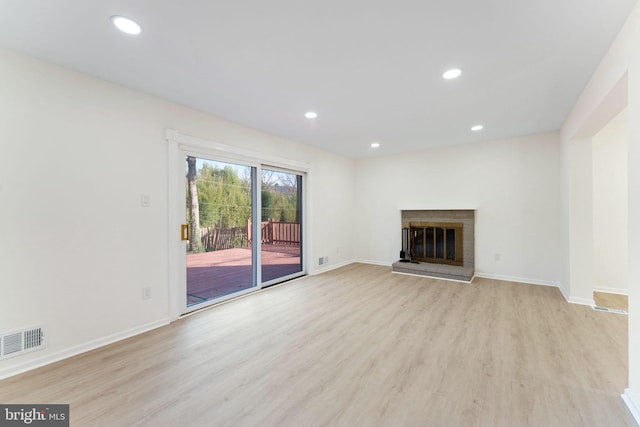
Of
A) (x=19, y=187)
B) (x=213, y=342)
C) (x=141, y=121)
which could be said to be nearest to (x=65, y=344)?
(x=213, y=342)

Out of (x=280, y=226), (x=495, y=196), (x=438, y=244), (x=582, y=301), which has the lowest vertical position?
(x=582, y=301)

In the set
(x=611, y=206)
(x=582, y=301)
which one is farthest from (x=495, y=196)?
(x=582, y=301)

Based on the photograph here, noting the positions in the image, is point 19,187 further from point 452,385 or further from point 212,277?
point 452,385

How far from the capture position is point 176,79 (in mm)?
2551

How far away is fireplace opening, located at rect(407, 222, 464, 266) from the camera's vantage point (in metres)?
5.19

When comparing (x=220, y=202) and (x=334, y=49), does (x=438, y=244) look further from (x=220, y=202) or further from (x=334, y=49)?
(x=334, y=49)

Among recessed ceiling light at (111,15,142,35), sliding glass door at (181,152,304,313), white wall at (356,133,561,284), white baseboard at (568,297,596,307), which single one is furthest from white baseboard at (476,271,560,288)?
recessed ceiling light at (111,15,142,35)

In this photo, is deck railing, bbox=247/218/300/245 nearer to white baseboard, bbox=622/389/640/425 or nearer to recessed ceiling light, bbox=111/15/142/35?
recessed ceiling light, bbox=111/15/142/35

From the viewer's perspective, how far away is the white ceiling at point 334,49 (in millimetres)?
1678

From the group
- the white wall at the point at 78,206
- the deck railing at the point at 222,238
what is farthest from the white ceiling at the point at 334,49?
the deck railing at the point at 222,238

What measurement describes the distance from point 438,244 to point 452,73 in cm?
371

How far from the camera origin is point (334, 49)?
82.4 inches

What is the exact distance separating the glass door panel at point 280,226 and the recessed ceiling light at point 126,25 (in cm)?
260

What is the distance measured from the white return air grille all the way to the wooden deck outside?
1.38 meters
